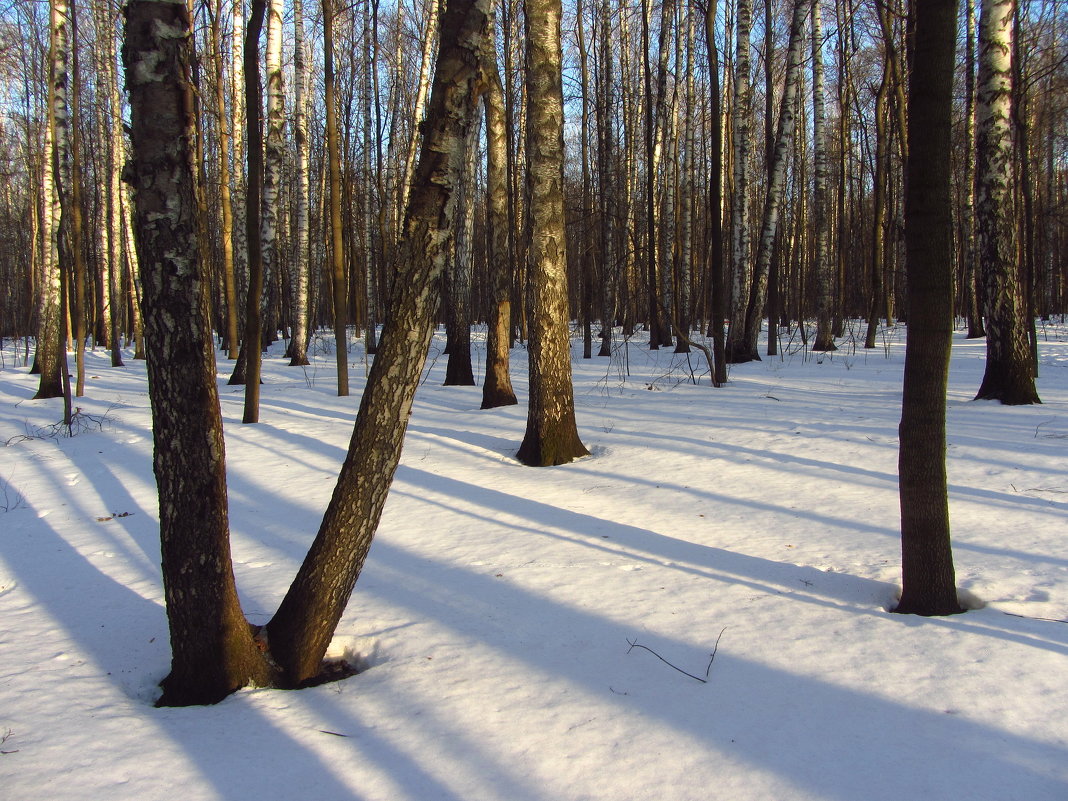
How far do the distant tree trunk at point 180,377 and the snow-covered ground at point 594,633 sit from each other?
0.76 feet

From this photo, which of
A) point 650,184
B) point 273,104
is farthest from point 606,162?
point 273,104

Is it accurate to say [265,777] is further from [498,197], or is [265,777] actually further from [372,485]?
[498,197]

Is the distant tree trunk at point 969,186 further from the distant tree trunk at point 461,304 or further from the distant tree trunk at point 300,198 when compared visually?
the distant tree trunk at point 300,198

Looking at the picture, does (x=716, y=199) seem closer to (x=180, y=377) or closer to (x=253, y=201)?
(x=253, y=201)

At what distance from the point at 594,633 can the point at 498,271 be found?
257 inches

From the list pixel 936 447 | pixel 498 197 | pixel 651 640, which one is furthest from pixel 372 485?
pixel 498 197

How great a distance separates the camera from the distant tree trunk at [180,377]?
98.0 inches

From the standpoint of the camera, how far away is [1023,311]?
7664 mm

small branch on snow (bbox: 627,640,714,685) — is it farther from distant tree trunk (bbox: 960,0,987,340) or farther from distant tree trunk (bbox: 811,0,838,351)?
distant tree trunk (bbox: 960,0,987,340)

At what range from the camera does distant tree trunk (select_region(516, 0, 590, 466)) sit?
6.09 m

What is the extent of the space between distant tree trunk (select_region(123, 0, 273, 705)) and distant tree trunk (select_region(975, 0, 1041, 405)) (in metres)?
7.77

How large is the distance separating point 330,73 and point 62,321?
5563 millimetres

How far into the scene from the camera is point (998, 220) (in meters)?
7.56

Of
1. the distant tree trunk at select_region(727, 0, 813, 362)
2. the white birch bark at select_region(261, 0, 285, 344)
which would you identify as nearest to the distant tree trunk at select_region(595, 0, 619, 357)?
the distant tree trunk at select_region(727, 0, 813, 362)
